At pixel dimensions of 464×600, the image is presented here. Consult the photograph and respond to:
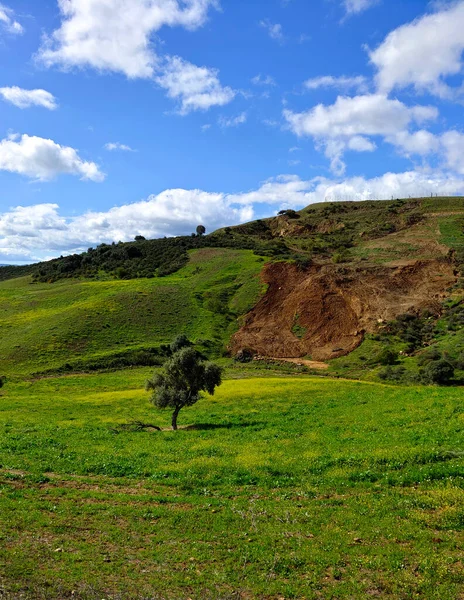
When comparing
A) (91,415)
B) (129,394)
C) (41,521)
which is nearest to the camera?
(41,521)

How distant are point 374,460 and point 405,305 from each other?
68883mm

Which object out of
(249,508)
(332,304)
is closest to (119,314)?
(332,304)

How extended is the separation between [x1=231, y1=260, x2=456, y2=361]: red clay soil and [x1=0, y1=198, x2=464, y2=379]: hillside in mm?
214

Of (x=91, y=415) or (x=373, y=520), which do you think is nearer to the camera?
(x=373, y=520)

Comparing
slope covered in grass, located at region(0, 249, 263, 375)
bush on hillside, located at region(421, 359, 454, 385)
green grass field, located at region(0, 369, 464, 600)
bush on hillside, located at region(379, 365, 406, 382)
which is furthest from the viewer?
slope covered in grass, located at region(0, 249, 263, 375)

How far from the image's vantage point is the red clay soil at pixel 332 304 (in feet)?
245

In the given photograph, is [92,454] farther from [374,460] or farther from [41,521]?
[374,460]

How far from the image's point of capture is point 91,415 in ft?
115

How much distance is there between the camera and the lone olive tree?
99.0 ft

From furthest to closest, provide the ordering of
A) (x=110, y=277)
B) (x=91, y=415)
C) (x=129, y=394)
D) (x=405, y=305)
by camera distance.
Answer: (x=110, y=277)
(x=405, y=305)
(x=129, y=394)
(x=91, y=415)

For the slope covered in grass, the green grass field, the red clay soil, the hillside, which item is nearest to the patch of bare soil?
the red clay soil

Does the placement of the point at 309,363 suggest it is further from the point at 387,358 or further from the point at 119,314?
the point at 119,314

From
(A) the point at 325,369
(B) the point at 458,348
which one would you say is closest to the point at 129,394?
(A) the point at 325,369

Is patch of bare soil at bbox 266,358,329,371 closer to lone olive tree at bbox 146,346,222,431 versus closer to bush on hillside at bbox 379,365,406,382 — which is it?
bush on hillside at bbox 379,365,406,382
